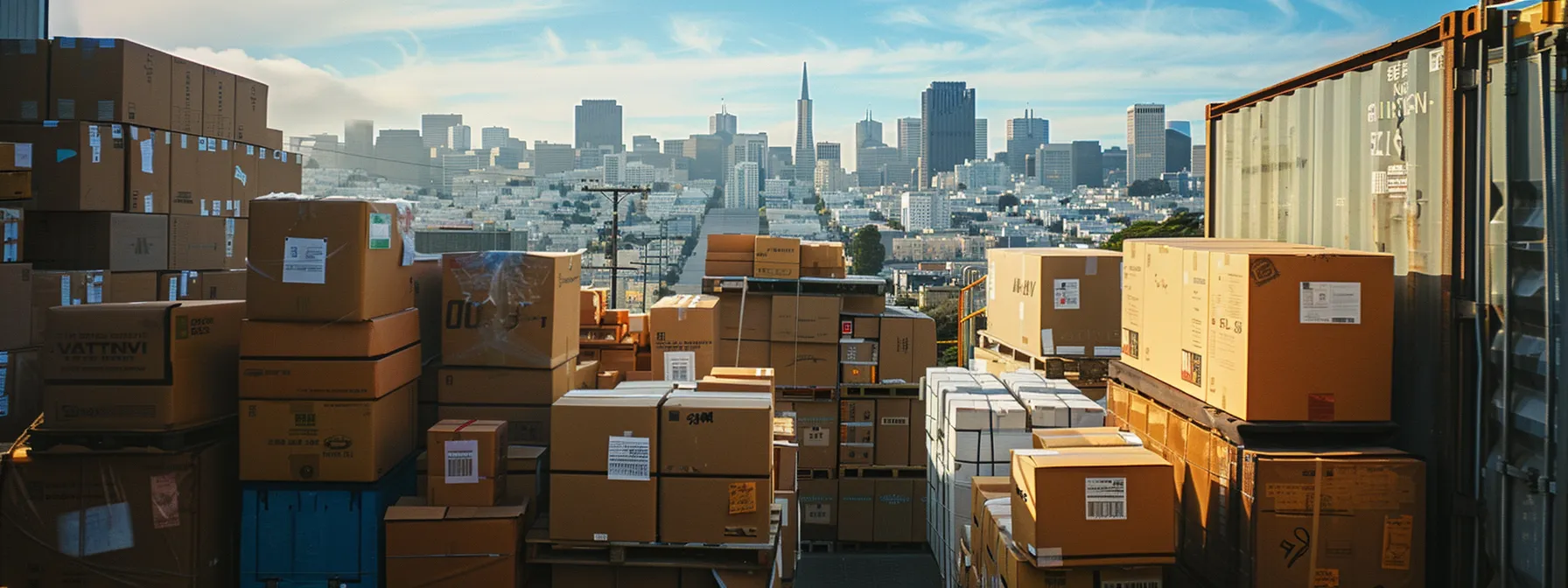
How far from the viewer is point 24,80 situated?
6.64 m

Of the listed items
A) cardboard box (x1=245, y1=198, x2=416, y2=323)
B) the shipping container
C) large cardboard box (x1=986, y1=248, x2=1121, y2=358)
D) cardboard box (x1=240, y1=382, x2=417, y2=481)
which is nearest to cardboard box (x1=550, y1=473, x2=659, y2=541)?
cardboard box (x1=240, y1=382, x2=417, y2=481)

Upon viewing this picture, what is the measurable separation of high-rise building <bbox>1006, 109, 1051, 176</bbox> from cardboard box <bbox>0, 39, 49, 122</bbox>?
153 metres

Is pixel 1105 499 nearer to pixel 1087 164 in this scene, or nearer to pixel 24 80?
pixel 24 80

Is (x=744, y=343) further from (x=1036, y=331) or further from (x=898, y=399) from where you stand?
(x=1036, y=331)

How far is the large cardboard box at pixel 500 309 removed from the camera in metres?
5.06

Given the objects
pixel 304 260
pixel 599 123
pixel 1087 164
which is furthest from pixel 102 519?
pixel 1087 164

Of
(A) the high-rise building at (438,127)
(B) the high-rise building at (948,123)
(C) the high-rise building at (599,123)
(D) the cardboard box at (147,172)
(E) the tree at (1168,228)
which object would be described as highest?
(B) the high-rise building at (948,123)

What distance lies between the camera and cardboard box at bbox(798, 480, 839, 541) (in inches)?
314

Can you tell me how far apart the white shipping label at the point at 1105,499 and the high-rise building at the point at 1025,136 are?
154432 mm

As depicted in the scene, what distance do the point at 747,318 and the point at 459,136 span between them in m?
43.0

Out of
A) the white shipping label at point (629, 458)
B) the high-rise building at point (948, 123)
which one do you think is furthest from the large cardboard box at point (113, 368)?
the high-rise building at point (948, 123)

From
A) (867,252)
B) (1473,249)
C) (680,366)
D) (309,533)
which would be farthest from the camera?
(867,252)

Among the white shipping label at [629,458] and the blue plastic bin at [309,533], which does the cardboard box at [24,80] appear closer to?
the blue plastic bin at [309,533]

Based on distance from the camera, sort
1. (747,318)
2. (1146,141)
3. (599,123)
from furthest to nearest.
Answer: (1146,141) < (599,123) < (747,318)
